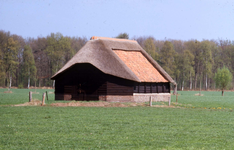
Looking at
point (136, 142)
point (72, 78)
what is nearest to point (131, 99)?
point (72, 78)

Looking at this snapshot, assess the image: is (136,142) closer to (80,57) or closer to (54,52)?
(80,57)

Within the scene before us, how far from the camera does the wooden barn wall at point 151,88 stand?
127 feet

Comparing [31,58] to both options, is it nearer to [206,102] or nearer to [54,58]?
[54,58]

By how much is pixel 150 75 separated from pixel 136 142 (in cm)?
2748

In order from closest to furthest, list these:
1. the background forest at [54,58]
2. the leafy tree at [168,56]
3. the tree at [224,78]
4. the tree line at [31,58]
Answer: the tree at [224,78], the tree line at [31,58], the background forest at [54,58], the leafy tree at [168,56]

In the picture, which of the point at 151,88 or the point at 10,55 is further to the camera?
the point at 10,55

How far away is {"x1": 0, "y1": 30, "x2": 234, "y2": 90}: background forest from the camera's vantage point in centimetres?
8682

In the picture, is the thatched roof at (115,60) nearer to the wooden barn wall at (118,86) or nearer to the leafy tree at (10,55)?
the wooden barn wall at (118,86)

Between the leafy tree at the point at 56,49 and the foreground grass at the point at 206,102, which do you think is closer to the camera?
the foreground grass at the point at 206,102

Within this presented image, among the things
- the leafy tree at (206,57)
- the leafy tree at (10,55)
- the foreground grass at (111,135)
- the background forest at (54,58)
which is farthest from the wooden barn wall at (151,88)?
the leafy tree at (206,57)

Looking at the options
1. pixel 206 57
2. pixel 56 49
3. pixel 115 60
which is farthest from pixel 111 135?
pixel 206 57

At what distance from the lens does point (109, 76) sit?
Answer: 117 feet

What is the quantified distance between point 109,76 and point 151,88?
6.81m

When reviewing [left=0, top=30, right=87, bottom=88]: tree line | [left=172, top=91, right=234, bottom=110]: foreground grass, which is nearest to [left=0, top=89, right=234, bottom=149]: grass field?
[left=172, top=91, right=234, bottom=110]: foreground grass
